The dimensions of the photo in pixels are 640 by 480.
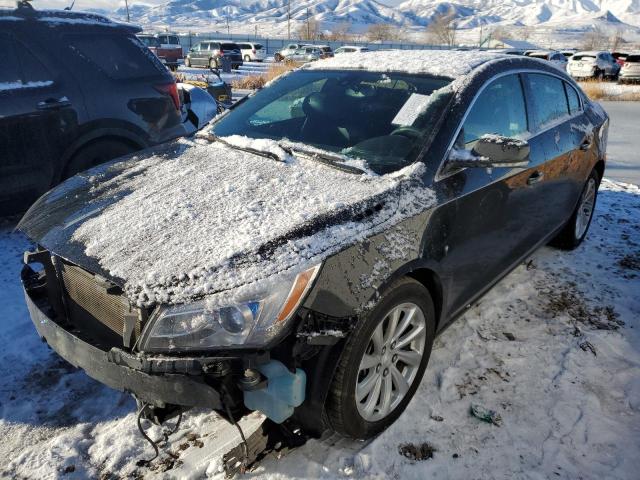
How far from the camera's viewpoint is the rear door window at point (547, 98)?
3373mm

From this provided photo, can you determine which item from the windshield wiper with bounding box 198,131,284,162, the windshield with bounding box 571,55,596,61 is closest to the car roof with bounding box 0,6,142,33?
the windshield wiper with bounding box 198,131,284,162

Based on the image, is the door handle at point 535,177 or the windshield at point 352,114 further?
the door handle at point 535,177

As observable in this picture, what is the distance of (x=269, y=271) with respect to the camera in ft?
5.85

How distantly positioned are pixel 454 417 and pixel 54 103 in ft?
13.4

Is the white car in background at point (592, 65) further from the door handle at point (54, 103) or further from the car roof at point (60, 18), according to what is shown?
the door handle at point (54, 103)

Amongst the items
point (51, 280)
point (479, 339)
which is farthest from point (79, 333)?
point (479, 339)

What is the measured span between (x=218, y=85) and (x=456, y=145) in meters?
7.24

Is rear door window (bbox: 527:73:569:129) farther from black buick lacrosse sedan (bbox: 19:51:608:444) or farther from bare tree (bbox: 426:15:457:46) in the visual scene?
bare tree (bbox: 426:15:457:46)

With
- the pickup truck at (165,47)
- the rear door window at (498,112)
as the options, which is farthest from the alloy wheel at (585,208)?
the pickup truck at (165,47)

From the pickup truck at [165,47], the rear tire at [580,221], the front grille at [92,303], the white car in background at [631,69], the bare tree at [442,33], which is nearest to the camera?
the front grille at [92,303]

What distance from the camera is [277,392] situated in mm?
1788

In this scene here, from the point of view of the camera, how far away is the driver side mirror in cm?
247

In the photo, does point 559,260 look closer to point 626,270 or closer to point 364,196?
point 626,270

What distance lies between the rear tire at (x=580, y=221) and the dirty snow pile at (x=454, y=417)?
1.02 meters
